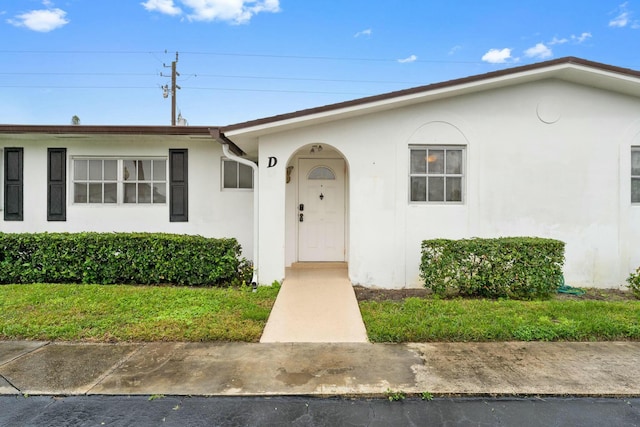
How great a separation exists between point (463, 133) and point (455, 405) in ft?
17.2

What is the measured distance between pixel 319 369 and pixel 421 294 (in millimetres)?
3425

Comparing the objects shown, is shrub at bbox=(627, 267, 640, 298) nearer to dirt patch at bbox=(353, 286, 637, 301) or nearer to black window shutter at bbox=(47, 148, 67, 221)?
dirt patch at bbox=(353, 286, 637, 301)

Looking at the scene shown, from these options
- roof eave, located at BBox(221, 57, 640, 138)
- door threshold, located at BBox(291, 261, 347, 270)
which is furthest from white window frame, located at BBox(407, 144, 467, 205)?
door threshold, located at BBox(291, 261, 347, 270)

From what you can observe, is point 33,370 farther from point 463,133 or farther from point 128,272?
point 463,133

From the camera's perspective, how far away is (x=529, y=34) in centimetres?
1491

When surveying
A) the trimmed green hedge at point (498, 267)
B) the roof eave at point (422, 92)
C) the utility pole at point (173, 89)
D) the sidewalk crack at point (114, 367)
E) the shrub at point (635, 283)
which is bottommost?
the sidewalk crack at point (114, 367)

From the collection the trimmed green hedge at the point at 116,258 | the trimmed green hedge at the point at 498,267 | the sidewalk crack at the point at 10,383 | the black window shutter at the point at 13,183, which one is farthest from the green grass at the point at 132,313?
the trimmed green hedge at the point at 498,267

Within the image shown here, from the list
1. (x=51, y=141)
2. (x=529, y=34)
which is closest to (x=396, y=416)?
(x=51, y=141)

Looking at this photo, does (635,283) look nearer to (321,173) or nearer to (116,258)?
(321,173)

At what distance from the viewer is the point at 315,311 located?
522cm

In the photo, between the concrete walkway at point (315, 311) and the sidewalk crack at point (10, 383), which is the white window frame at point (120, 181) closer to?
the concrete walkway at point (315, 311)

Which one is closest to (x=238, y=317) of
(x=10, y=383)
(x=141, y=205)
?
(x=10, y=383)

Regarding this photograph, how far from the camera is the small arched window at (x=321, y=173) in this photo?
8.45 metres

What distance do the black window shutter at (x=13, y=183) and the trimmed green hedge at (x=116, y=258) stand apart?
1645 mm
